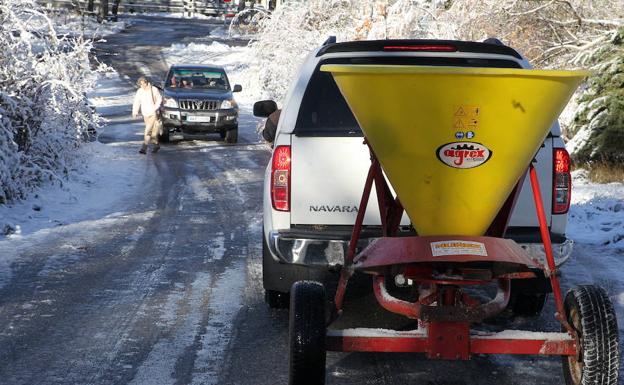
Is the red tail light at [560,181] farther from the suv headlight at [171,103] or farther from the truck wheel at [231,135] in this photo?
the suv headlight at [171,103]

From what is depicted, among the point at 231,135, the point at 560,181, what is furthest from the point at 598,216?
the point at 231,135

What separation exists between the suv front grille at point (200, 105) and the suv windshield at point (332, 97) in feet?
50.7

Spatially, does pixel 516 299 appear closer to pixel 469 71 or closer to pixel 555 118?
pixel 555 118

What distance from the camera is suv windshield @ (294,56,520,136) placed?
6.70m

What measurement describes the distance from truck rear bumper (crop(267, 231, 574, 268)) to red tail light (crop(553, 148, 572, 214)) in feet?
0.86

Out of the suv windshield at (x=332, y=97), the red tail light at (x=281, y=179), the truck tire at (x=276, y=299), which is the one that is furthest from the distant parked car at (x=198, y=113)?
the red tail light at (x=281, y=179)

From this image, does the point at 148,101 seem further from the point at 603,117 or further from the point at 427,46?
the point at 427,46

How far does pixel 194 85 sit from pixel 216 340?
17.6 m

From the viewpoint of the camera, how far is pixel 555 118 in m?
5.00

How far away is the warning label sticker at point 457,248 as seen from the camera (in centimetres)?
486

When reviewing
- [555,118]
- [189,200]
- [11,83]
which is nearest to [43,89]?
[11,83]

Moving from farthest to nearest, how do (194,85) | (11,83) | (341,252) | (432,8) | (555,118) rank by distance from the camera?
Answer: (432,8)
(194,85)
(11,83)
(341,252)
(555,118)

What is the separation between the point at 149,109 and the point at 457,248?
15.9 metres

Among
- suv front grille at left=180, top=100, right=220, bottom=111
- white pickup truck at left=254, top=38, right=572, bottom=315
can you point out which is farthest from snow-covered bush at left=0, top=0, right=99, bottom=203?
white pickup truck at left=254, top=38, right=572, bottom=315
